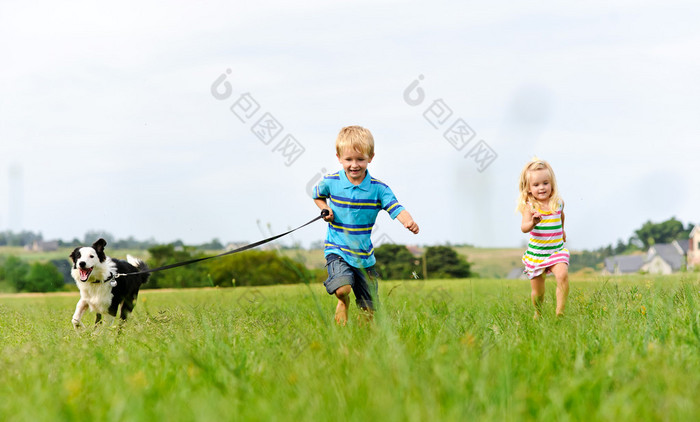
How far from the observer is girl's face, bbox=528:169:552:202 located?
22.5 feet

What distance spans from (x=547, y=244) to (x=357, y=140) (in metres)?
2.56

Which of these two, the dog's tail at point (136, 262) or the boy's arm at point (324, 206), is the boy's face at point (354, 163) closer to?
the boy's arm at point (324, 206)

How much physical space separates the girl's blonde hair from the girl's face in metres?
0.04

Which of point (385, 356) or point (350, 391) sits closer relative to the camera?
point (350, 391)

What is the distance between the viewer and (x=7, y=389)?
320cm

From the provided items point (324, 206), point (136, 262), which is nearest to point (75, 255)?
point (136, 262)

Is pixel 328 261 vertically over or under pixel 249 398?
over

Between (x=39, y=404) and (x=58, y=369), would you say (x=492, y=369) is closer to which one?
(x=39, y=404)

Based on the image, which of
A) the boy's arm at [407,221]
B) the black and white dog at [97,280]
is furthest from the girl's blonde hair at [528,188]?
the black and white dog at [97,280]

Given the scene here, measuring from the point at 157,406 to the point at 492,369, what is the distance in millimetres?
1477

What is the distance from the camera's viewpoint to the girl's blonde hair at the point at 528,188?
685 cm

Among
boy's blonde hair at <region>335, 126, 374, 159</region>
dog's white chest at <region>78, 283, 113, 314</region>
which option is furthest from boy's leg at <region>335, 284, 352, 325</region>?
dog's white chest at <region>78, 283, 113, 314</region>

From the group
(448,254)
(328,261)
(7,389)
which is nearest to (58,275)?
(448,254)

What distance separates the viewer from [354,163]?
5805 millimetres
